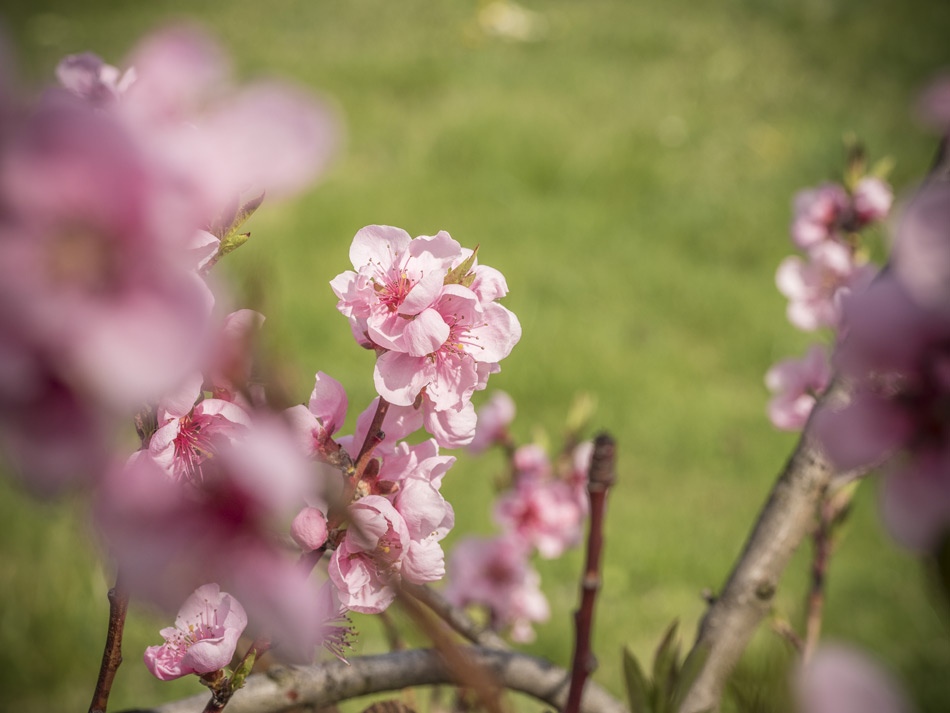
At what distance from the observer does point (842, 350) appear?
0.60ft

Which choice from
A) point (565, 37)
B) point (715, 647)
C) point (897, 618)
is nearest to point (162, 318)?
point (715, 647)

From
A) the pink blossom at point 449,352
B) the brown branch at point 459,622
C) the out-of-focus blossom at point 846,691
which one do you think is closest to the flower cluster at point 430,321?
the pink blossom at point 449,352

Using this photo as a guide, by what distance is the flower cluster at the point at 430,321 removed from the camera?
357 millimetres

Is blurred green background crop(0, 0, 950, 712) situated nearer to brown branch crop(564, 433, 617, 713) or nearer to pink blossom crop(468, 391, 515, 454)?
brown branch crop(564, 433, 617, 713)

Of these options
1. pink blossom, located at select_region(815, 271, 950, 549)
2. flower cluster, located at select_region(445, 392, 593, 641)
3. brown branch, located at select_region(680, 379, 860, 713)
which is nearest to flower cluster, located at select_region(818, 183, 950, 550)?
pink blossom, located at select_region(815, 271, 950, 549)

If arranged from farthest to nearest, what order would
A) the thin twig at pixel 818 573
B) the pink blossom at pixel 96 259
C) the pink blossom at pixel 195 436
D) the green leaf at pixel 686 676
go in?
the thin twig at pixel 818 573 < the green leaf at pixel 686 676 < the pink blossom at pixel 195 436 < the pink blossom at pixel 96 259

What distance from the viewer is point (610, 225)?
270 centimetres

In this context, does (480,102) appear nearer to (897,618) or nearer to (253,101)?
(897,618)

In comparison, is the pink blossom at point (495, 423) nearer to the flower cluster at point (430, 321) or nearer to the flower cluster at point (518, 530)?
the flower cluster at point (518, 530)

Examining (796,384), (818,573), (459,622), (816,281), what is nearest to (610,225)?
(816,281)

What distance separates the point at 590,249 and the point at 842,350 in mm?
2453

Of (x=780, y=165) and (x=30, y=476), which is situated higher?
(x=780, y=165)

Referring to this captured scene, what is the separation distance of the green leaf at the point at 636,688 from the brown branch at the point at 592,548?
2.4 inches

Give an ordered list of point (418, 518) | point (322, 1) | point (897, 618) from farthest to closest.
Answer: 1. point (322, 1)
2. point (897, 618)
3. point (418, 518)
